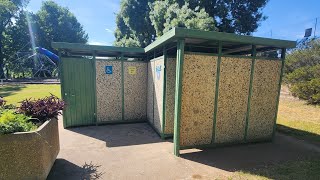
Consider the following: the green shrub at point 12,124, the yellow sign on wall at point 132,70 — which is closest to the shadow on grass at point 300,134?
the yellow sign on wall at point 132,70

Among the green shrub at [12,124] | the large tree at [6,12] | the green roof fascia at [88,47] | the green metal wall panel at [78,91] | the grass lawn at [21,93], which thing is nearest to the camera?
the green shrub at [12,124]

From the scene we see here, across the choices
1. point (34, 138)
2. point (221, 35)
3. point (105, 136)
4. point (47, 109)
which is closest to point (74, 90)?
point (105, 136)

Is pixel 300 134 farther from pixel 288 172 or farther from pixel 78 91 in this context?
pixel 78 91

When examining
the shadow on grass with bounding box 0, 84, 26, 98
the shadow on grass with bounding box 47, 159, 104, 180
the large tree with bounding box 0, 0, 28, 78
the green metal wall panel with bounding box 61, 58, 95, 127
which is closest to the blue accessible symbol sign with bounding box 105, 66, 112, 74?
the green metal wall panel with bounding box 61, 58, 95, 127

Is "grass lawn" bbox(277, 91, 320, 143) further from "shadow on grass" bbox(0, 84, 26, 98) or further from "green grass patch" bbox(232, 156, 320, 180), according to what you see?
"shadow on grass" bbox(0, 84, 26, 98)

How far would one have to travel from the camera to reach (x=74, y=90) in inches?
228

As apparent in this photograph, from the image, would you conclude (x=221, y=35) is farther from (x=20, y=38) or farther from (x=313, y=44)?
(x=20, y=38)

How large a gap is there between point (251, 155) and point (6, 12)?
117 ft

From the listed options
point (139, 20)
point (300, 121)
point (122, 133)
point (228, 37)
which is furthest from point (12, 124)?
point (139, 20)

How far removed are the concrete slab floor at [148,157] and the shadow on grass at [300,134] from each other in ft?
1.54

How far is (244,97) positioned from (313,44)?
45.0 ft

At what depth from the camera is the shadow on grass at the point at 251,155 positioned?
3732 millimetres

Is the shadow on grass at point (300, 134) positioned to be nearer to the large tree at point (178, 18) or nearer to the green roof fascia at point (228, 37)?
the green roof fascia at point (228, 37)

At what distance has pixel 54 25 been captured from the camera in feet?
106
